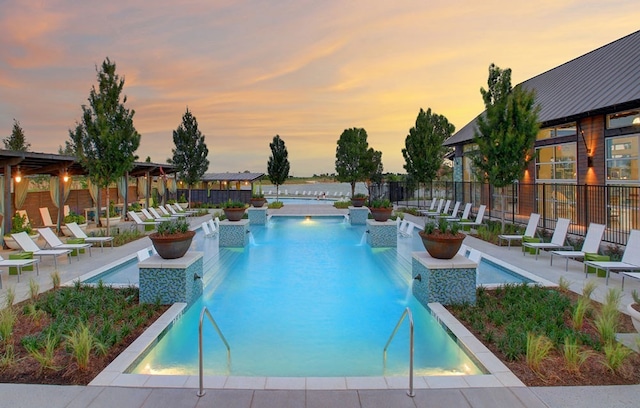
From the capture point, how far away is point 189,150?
26.2 metres

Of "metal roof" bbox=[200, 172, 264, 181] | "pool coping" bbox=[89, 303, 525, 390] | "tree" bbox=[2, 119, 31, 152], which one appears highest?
"tree" bbox=[2, 119, 31, 152]

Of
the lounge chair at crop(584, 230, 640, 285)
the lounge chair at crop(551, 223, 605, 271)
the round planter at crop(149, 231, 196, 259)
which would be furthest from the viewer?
the lounge chair at crop(551, 223, 605, 271)

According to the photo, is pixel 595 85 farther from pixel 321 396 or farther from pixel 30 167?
pixel 30 167

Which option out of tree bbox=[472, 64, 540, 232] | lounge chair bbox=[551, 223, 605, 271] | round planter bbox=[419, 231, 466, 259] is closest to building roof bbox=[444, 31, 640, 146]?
tree bbox=[472, 64, 540, 232]

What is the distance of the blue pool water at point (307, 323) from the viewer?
16.0 feet

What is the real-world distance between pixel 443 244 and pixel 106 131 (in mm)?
11651

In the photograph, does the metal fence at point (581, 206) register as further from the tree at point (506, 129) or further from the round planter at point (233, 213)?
the round planter at point (233, 213)

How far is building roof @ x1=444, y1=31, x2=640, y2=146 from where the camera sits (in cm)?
1168

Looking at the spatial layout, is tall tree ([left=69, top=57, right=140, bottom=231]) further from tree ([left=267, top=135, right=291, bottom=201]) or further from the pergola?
tree ([left=267, top=135, right=291, bottom=201])

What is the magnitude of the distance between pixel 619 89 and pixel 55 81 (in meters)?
23.5

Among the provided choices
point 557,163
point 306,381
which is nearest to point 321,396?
point 306,381

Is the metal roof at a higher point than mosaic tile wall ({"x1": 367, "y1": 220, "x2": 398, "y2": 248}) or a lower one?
higher

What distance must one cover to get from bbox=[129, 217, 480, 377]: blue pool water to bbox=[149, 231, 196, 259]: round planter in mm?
1068

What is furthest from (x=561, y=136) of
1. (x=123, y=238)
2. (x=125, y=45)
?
(x=125, y=45)
